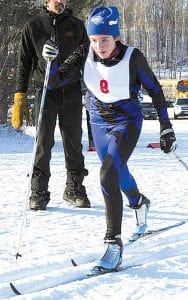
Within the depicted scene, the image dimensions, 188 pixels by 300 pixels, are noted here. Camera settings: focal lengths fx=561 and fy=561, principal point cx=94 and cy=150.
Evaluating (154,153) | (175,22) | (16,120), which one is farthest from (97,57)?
(175,22)

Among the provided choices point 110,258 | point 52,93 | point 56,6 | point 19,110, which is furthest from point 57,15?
point 110,258

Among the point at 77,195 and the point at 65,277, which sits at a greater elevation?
the point at 65,277

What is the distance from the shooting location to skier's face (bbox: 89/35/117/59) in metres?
3.91

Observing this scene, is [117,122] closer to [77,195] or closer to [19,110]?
[19,110]

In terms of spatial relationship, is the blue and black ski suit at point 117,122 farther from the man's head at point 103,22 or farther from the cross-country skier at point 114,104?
the man's head at point 103,22

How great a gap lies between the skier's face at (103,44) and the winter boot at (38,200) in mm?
2096

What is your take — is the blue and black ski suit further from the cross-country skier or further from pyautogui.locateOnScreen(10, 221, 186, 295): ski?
pyautogui.locateOnScreen(10, 221, 186, 295): ski

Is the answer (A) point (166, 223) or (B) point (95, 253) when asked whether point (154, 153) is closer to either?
(A) point (166, 223)

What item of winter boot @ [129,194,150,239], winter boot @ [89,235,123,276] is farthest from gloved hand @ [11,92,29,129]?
winter boot @ [89,235,123,276]

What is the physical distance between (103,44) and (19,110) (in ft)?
4.93

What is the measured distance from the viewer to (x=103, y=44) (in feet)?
12.9

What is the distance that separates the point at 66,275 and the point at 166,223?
5.81ft

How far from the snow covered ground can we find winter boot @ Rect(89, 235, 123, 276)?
59 mm

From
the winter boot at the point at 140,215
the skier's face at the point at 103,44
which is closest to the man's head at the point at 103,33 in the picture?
the skier's face at the point at 103,44
